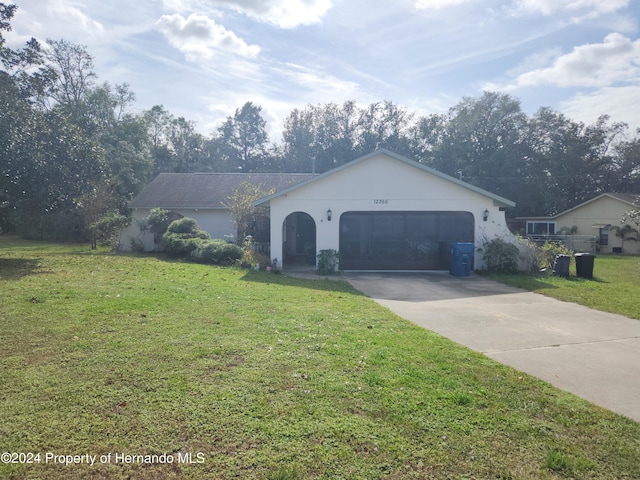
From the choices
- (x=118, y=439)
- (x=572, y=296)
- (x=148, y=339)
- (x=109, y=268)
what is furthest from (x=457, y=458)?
(x=109, y=268)

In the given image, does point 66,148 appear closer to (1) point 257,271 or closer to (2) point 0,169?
(2) point 0,169

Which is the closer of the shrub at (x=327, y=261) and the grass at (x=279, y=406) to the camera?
the grass at (x=279, y=406)

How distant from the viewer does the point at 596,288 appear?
11.1 metres

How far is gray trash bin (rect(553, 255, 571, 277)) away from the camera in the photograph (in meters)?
13.4

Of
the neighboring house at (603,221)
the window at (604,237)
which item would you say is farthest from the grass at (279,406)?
the window at (604,237)

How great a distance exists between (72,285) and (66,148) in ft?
24.2

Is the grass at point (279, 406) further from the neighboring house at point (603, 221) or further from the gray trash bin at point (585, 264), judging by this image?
the neighboring house at point (603, 221)

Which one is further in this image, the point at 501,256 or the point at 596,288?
the point at 501,256

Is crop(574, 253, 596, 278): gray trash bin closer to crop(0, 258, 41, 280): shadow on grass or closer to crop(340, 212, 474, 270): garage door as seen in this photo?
crop(340, 212, 474, 270): garage door

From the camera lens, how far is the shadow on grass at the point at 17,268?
1022cm

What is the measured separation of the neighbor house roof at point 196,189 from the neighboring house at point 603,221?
23.2 meters

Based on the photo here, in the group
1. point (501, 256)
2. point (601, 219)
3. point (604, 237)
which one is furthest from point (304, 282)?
point (601, 219)

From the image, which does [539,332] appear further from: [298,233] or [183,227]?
[298,233]

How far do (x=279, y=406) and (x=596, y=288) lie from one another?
1146 centimetres
